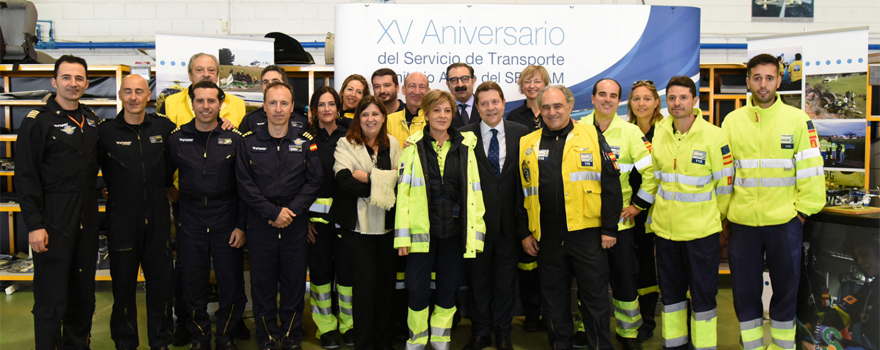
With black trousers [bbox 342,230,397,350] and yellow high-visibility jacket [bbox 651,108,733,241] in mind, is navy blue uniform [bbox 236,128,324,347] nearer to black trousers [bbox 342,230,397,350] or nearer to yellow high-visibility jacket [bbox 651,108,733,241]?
black trousers [bbox 342,230,397,350]

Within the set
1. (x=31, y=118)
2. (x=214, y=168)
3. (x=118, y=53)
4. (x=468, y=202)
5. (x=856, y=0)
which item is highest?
(x=856, y=0)

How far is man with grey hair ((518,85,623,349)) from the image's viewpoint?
301 centimetres

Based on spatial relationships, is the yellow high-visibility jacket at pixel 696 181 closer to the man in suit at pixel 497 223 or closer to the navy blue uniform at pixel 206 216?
the man in suit at pixel 497 223

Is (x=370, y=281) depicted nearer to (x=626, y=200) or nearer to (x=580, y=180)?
(x=580, y=180)

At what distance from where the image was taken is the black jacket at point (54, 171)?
9.22 ft

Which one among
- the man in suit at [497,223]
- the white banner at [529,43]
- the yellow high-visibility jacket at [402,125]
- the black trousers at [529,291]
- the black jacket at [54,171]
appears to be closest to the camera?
the black jacket at [54,171]

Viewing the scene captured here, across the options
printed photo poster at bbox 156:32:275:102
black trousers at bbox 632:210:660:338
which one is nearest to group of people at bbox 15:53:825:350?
black trousers at bbox 632:210:660:338

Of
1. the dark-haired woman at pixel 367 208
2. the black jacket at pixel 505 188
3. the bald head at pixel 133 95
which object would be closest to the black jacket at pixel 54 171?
the bald head at pixel 133 95

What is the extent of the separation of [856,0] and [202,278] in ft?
26.7

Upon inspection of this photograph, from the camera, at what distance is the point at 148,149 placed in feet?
10.1

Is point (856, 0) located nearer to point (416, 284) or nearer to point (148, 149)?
point (416, 284)

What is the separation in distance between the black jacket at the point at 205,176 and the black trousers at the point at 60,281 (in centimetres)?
54

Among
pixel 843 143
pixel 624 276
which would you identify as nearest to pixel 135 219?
pixel 624 276

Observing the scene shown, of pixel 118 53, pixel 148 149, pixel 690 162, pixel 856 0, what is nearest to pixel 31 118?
pixel 148 149
